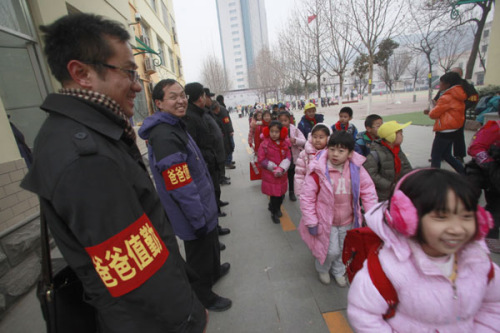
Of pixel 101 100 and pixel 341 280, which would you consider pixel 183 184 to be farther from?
pixel 341 280

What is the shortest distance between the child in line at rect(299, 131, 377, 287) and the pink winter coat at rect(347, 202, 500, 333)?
1.04m

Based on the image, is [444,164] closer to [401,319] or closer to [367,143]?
[367,143]

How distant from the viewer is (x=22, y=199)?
2861 millimetres

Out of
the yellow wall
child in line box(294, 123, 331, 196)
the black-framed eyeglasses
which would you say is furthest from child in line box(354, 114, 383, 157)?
the yellow wall

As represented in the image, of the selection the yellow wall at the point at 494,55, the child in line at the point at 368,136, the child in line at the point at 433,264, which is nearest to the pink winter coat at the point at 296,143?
the child in line at the point at 368,136

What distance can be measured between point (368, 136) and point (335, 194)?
1.69 m

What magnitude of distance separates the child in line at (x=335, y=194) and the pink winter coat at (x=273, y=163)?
1325mm

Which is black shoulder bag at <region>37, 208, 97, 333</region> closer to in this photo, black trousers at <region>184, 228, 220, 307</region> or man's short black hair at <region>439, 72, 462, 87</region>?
black trousers at <region>184, 228, 220, 307</region>

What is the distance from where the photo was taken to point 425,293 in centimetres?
106

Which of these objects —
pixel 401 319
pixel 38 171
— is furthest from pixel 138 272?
pixel 401 319

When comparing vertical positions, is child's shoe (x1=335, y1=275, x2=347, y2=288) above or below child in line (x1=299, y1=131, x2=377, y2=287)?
below

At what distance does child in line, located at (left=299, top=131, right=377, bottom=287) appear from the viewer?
2.14m

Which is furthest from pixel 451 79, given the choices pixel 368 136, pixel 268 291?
pixel 268 291

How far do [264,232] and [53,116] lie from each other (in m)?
3.03
